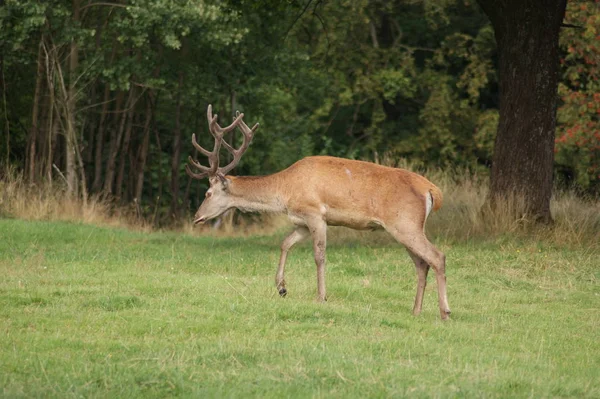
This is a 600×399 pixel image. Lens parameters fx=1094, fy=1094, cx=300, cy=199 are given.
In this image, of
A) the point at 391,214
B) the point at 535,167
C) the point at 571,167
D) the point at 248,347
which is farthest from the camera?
the point at 571,167

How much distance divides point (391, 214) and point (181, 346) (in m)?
3.27

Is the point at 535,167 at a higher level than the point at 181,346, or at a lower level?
higher

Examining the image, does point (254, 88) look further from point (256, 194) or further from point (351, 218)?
point (351, 218)

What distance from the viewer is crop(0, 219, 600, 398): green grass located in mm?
7402

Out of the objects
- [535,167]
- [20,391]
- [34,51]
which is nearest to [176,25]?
[34,51]

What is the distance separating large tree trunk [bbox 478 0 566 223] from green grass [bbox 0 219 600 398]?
5.53ft

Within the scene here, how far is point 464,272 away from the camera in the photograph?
1407cm

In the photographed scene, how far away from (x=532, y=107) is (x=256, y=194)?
6597mm

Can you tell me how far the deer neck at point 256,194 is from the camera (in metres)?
11.8

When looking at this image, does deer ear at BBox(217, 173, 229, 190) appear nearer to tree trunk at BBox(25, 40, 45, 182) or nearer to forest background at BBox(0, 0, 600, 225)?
forest background at BBox(0, 0, 600, 225)

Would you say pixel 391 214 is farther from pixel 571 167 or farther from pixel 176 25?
pixel 571 167

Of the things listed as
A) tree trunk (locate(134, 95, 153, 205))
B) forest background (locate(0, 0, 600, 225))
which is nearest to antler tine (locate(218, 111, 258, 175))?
forest background (locate(0, 0, 600, 225))

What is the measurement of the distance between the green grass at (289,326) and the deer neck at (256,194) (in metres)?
0.86

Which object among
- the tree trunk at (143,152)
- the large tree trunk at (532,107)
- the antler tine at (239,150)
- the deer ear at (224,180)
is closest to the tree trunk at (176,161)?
the tree trunk at (143,152)
